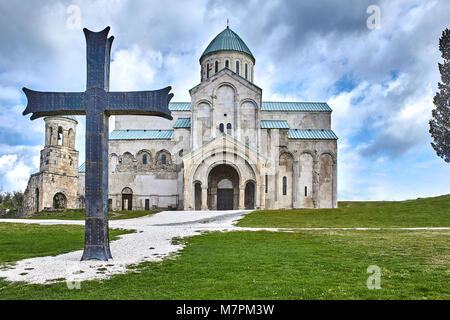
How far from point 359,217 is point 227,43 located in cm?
2584

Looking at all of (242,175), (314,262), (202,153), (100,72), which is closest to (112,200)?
(202,153)

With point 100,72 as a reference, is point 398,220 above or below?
below

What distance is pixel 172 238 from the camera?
15445 mm

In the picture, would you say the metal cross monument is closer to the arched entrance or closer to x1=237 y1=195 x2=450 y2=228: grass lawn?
x1=237 y1=195 x2=450 y2=228: grass lawn

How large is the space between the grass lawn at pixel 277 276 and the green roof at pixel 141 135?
30.9m

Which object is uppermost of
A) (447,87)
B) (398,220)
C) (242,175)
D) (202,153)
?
(447,87)

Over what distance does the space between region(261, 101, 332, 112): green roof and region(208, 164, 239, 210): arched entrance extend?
11.9 metres

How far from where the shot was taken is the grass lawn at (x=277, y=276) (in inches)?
241

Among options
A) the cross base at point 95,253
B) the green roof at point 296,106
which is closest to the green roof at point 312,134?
the green roof at point 296,106

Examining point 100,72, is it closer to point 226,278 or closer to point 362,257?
point 226,278

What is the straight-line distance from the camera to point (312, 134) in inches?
1625

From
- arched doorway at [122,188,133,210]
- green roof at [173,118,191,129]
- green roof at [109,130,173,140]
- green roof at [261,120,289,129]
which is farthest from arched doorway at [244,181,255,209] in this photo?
arched doorway at [122,188,133,210]

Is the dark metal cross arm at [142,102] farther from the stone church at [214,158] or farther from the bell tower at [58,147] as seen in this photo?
the bell tower at [58,147]
